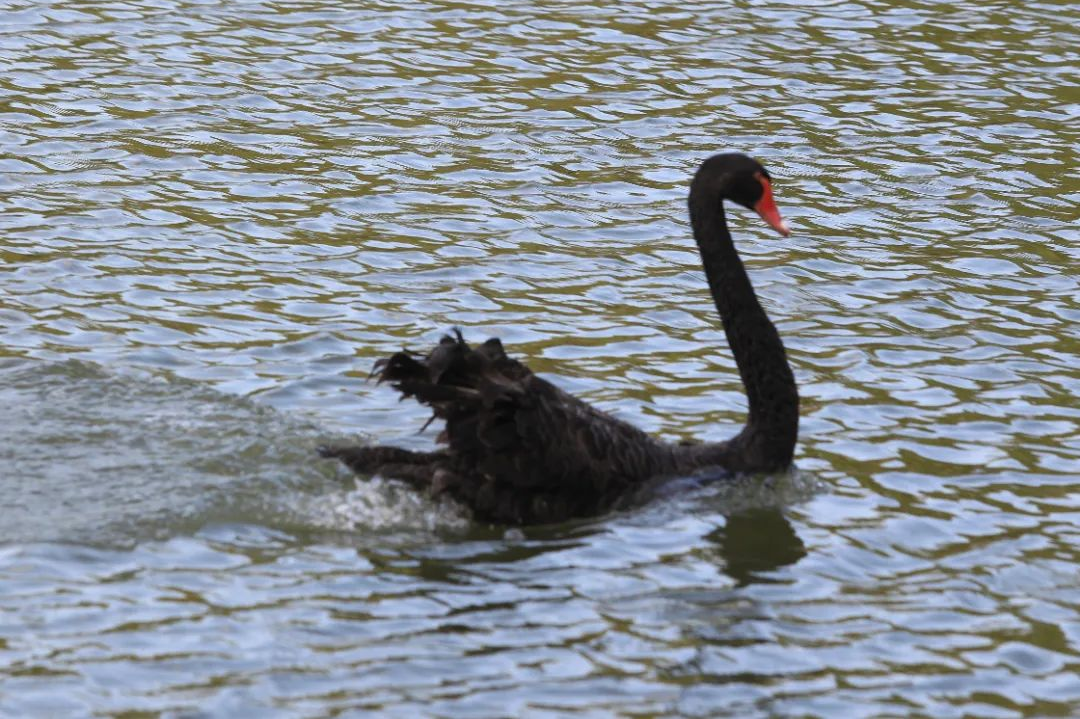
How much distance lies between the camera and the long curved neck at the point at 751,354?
8.49 m

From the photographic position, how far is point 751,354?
339 inches

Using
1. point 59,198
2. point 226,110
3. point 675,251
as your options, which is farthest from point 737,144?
point 59,198

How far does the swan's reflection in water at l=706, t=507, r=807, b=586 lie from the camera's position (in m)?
7.67

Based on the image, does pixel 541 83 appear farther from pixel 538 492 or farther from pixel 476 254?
pixel 538 492

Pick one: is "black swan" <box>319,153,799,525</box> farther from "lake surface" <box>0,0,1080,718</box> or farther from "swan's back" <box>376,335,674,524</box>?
"lake surface" <box>0,0,1080,718</box>

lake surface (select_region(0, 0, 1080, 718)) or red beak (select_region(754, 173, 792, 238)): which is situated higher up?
red beak (select_region(754, 173, 792, 238))

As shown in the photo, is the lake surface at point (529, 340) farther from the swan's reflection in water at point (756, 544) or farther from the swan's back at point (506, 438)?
the swan's back at point (506, 438)

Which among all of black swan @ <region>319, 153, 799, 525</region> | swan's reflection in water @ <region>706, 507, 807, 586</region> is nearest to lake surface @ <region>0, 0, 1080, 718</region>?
swan's reflection in water @ <region>706, 507, 807, 586</region>

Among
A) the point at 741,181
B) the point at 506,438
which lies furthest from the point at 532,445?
the point at 741,181

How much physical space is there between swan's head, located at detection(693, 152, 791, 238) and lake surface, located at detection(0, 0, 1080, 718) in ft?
3.80

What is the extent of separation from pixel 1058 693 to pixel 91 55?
10348mm

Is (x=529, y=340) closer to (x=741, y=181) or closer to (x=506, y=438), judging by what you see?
(x=741, y=181)

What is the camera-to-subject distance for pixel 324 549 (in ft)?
25.0

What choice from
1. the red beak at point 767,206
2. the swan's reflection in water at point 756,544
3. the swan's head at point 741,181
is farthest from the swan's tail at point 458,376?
the red beak at point 767,206
